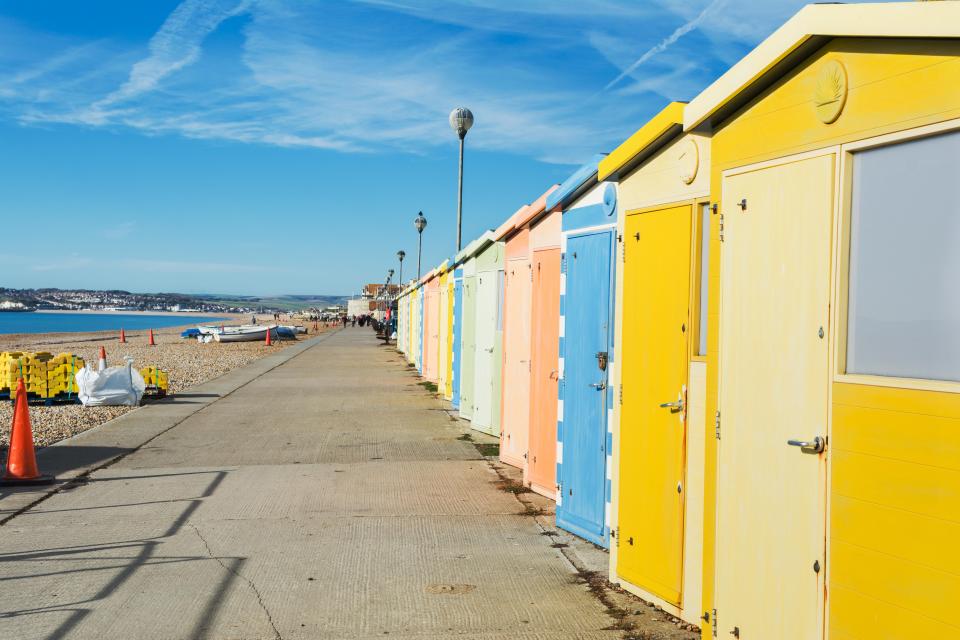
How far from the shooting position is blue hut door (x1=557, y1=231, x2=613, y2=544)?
7039 mm

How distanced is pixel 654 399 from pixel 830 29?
2.63 m

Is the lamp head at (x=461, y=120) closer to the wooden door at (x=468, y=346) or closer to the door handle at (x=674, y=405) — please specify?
the wooden door at (x=468, y=346)

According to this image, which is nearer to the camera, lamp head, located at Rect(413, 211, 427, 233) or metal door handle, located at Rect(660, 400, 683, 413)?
metal door handle, located at Rect(660, 400, 683, 413)

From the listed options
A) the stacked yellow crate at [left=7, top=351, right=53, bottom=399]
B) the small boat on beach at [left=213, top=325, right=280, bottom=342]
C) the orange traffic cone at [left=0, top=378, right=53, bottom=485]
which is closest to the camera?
the orange traffic cone at [left=0, top=378, right=53, bottom=485]

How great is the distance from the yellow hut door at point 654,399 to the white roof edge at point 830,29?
2.96ft

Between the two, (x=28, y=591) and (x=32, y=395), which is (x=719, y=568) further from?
(x=32, y=395)

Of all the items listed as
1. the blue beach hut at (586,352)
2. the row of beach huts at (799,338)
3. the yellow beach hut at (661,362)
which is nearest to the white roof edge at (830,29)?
the row of beach huts at (799,338)

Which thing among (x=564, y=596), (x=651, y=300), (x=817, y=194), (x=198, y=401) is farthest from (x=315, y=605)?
(x=198, y=401)

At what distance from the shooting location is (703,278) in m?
5.18

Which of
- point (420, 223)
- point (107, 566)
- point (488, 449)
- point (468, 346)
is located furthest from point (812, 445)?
point (420, 223)

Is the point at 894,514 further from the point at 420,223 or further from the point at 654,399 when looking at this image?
the point at 420,223

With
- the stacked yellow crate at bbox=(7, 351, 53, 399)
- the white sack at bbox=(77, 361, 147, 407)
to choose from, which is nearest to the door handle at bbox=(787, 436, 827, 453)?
the white sack at bbox=(77, 361, 147, 407)

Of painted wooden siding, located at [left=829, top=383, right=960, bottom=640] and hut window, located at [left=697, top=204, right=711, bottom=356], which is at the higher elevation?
hut window, located at [left=697, top=204, right=711, bottom=356]

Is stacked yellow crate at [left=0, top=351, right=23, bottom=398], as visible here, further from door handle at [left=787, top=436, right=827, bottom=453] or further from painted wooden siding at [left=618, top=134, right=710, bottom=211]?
door handle at [left=787, top=436, right=827, bottom=453]
